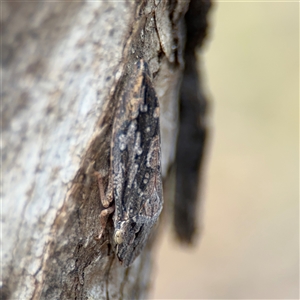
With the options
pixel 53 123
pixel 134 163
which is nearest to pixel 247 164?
pixel 134 163

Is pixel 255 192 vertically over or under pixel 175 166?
under

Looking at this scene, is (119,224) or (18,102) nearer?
(18,102)

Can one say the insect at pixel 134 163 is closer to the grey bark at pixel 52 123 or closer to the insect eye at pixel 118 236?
the insect eye at pixel 118 236

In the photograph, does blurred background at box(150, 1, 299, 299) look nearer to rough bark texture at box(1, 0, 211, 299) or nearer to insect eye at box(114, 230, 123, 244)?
insect eye at box(114, 230, 123, 244)

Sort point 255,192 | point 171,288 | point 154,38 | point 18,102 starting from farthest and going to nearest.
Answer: point 255,192, point 171,288, point 154,38, point 18,102

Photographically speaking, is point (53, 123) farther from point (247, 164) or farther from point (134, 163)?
point (247, 164)

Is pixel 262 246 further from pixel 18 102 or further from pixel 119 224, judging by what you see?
pixel 18 102

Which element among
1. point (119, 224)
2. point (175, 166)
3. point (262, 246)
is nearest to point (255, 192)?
point (262, 246)
